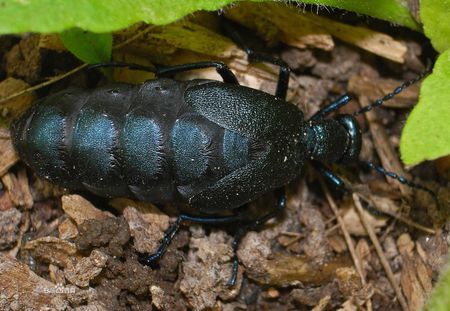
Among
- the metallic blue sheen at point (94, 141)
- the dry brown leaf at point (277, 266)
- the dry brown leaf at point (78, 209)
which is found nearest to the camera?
the metallic blue sheen at point (94, 141)

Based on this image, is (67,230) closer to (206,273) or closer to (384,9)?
(206,273)

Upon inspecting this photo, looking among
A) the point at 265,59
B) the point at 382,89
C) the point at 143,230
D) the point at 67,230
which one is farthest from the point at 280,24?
the point at 67,230

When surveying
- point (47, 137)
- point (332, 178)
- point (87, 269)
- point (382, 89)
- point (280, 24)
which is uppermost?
point (280, 24)

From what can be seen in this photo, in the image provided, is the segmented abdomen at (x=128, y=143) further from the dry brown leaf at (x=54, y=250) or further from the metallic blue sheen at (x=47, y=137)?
the dry brown leaf at (x=54, y=250)

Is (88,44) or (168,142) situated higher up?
(88,44)

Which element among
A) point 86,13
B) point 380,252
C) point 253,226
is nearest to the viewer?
point 86,13

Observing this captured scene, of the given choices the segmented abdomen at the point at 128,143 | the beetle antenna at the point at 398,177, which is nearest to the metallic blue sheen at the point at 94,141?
the segmented abdomen at the point at 128,143

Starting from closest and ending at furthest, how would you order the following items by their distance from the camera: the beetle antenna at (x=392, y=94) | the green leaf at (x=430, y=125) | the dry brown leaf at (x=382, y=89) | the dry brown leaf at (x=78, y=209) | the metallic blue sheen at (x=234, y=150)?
the green leaf at (x=430, y=125)
the metallic blue sheen at (x=234, y=150)
the dry brown leaf at (x=78, y=209)
the beetle antenna at (x=392, y=94)
the dry brown leaf at (x=382, y=89)
